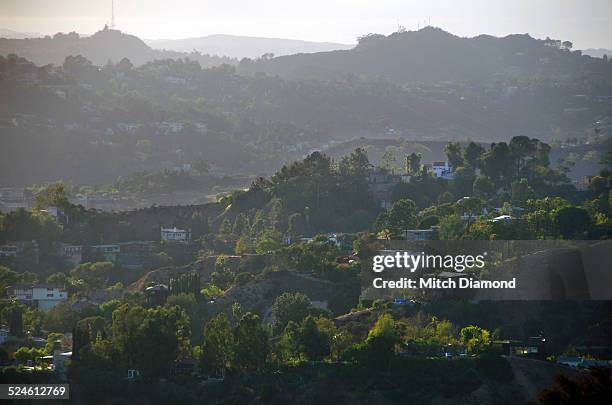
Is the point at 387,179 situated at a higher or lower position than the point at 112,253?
higher

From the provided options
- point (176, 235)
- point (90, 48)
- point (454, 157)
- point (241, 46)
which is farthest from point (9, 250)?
point (241, 46)

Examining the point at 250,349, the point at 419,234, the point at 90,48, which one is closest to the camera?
the point at 250,349

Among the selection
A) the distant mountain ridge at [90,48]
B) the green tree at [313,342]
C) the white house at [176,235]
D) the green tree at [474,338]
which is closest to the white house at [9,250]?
the white house at [176,235]

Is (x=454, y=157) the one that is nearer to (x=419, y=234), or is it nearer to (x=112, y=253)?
(x=419, y=234)

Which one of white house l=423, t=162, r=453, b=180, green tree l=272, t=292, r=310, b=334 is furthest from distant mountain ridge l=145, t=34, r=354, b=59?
green tree l=272, t=292, r=310, b=334

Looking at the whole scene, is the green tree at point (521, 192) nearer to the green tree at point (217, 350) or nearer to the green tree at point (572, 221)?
the green tree at point (572, 221)

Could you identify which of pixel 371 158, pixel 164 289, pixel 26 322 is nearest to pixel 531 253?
pixel 164 289

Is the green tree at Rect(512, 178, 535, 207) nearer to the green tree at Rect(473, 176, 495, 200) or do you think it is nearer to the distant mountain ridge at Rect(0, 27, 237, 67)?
the green tree at Rect(473, 176, 495, 200)

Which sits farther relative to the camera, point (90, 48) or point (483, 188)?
point (90, 48)
